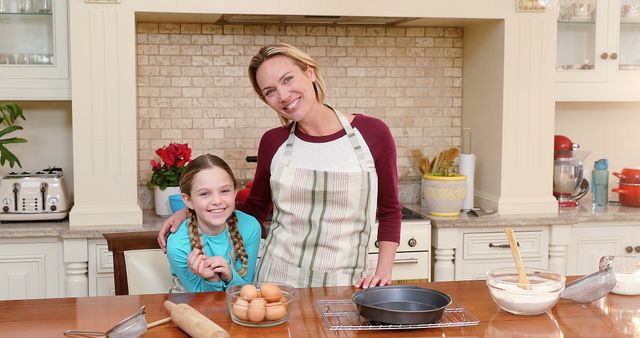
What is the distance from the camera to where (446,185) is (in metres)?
3.92

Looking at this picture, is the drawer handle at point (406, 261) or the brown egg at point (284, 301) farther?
the drawer handle at point (406, 261)

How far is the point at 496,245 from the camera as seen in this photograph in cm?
387

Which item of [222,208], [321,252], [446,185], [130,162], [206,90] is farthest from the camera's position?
[206,90]

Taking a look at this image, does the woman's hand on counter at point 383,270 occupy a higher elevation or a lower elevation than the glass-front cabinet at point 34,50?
lower

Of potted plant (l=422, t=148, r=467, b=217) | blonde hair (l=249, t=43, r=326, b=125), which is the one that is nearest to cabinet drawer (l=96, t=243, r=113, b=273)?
blonde hair (l=249, t=43, r=326, b=125)

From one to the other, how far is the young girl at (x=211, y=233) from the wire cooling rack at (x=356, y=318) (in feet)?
1.10

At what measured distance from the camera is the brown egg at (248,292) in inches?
75.8

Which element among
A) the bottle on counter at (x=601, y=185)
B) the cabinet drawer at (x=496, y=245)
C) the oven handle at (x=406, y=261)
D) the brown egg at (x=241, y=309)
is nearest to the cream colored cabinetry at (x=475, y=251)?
the cabinet drawer at (x=496, y=245)

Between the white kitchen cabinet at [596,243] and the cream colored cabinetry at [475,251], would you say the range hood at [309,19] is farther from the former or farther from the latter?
the white kitchen cabinet at [596,243]

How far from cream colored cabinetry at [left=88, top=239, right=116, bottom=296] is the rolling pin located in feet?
5.53

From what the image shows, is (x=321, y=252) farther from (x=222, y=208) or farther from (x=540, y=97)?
(x=540, y=97)

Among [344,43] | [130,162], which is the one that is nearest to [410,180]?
[344,43]

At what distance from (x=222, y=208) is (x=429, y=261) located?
5.50 ft

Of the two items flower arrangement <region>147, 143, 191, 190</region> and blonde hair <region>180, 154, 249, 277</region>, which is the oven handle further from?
blonde hair <region>180, 154, 249, 277</region>
